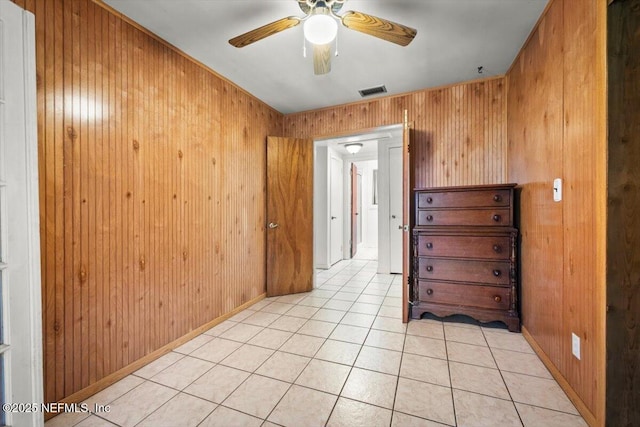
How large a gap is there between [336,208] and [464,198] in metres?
3.04

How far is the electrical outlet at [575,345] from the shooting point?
4.70 ft

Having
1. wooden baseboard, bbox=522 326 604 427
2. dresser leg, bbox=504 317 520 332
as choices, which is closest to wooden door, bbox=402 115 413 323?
dresser leg, bbox=504 317 520 332

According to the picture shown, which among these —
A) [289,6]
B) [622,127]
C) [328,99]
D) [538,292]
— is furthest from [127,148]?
[538,292]

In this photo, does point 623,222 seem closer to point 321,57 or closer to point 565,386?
point 565,386

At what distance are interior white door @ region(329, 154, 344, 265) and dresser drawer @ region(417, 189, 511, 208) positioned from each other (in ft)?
8.17

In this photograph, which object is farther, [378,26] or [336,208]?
[336,208]

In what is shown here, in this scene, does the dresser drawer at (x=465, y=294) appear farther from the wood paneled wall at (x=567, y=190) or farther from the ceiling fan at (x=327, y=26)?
the ceiling fan at (x=327, y=26)

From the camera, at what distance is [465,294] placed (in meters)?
2.48

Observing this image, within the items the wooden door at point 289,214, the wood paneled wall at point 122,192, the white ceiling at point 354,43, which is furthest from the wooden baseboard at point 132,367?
the white ceiling at point 354,43

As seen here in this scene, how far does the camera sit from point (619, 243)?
119 centimetres

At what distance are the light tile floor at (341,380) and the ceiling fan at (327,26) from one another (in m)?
2.10

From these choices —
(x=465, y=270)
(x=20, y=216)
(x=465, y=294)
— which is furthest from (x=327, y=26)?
(x=465, y=294)

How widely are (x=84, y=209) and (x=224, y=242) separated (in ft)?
4.14

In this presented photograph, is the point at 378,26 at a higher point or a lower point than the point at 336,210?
higher
